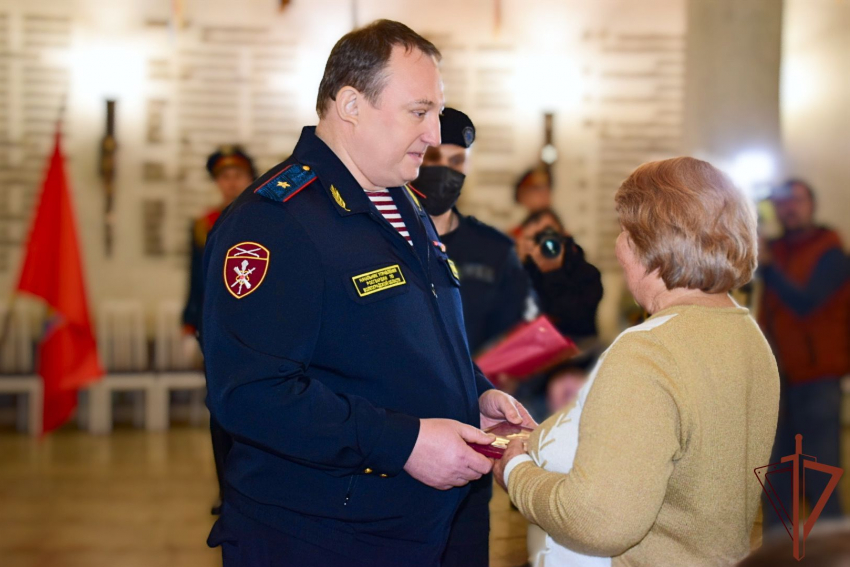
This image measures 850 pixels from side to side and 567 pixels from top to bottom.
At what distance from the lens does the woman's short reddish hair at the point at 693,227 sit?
1.42 meters

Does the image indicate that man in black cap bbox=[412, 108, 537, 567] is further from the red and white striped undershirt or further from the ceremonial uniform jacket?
the red and white striped undershirt

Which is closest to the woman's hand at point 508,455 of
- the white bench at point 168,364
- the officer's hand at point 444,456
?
the officer's hand at point 444,456

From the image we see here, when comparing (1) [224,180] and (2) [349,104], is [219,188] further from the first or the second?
(2) [349,104]

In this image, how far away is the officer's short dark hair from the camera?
5.61ft

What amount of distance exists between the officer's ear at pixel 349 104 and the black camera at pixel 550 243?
4.67ft

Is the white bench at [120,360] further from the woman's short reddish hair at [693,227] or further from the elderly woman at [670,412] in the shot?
the woman's short reddish hair at [693,227]

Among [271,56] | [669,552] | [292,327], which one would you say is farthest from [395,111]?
[271,56]

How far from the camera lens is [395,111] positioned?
1726 mm

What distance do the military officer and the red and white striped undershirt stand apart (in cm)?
3

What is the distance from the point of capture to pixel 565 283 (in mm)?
2957

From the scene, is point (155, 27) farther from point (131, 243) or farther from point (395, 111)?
point (395, 111)

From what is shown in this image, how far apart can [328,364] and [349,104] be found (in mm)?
500

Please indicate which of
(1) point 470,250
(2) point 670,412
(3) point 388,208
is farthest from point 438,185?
(2) point 670,412

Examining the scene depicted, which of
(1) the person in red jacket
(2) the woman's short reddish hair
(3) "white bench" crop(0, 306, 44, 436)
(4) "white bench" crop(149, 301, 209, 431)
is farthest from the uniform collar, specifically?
(3) "white bench" crop(0, 306, 44, 436)
